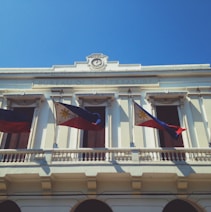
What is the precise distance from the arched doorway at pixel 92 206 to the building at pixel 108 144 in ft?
0.11

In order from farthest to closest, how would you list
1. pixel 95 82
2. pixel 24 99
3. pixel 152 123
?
pixel 95 82 → pixel 24 99 → pixel 152 123

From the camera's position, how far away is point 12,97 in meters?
13.5

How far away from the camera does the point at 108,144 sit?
464 inches

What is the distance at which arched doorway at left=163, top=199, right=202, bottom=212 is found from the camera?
10117 mm

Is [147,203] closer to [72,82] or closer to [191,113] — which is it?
[191,113]

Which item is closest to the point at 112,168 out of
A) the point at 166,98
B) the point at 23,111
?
the point at 166,98

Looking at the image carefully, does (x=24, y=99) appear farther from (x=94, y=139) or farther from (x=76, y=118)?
(x=94, y=139)

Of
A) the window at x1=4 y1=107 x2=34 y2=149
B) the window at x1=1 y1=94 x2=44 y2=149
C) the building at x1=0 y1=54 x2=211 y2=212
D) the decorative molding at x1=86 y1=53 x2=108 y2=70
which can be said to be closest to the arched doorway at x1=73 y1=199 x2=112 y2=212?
the building at x1=0 y1=54 x2=211 y2=212

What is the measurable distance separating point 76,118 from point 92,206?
3.42 m

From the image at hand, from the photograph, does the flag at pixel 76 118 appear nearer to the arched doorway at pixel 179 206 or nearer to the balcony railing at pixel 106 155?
the balcony railing at pixel 106 155

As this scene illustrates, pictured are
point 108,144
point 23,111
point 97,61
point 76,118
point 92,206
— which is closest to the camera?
point 92,206

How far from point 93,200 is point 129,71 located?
22.5 ft

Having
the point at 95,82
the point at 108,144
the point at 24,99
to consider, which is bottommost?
the point at 108,144

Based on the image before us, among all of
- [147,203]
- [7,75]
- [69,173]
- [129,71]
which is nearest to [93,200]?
[69,173]
